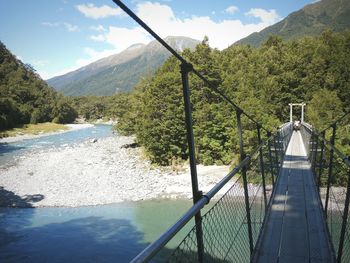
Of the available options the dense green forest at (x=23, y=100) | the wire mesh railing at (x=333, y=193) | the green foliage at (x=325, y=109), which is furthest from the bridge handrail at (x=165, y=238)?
the dense green forest at (x=23, y=100)

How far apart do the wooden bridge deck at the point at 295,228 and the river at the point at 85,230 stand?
6356 mm

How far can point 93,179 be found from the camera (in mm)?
20953

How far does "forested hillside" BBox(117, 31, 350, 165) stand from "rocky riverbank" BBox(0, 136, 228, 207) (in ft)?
7.32

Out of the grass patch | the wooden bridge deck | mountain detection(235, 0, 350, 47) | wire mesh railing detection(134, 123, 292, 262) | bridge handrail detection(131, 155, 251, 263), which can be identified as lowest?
the grass patch

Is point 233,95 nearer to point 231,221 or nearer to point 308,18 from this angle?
point 231,221

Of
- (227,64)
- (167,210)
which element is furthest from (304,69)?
(167,210)

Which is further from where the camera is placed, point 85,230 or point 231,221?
point 85,230

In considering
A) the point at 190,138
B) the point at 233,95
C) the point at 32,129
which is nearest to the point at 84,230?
the point at 190,138

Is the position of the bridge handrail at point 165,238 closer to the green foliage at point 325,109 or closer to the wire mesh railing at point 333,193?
the wire mesh railing at point 333,193

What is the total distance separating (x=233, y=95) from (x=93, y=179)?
1311 centimetres

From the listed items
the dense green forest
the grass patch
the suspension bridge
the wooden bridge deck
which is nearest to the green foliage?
the wooden bridge deck

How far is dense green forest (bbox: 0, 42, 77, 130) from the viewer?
178 feet

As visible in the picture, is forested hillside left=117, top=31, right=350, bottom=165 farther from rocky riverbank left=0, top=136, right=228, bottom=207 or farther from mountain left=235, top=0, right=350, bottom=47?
mountain left=235, top=0, right=350, bottom=47

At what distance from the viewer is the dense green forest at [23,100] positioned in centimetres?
5439
